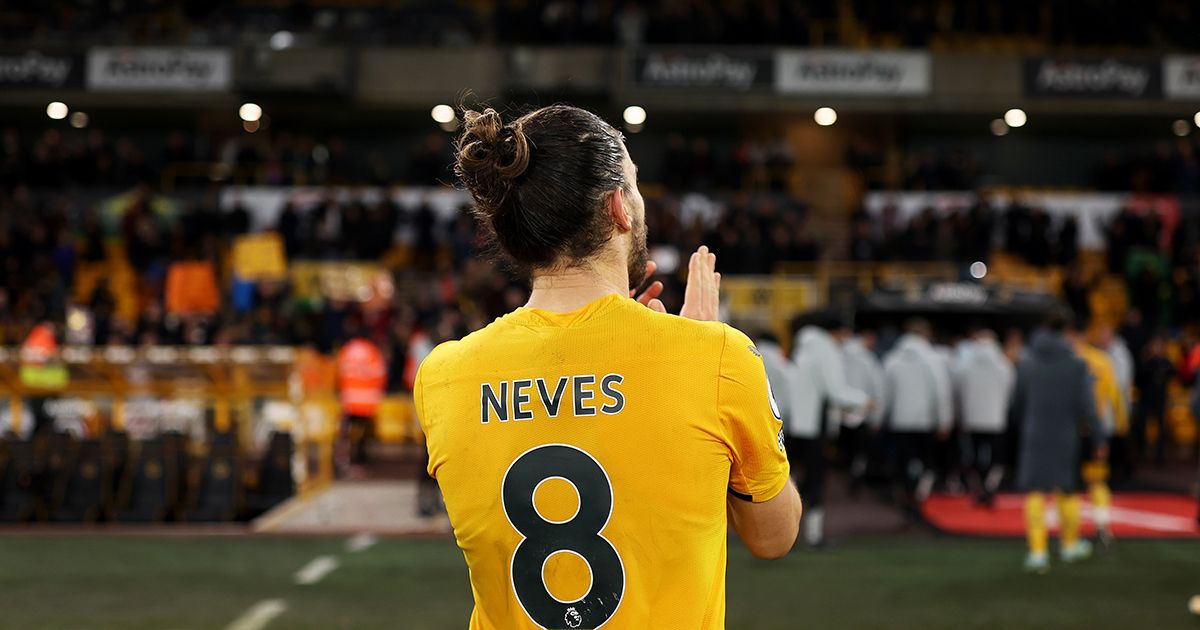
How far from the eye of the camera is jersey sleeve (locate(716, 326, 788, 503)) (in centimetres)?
176

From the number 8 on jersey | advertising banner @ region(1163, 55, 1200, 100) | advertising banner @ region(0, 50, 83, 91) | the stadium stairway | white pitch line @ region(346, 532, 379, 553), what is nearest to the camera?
the number 8 on jersey

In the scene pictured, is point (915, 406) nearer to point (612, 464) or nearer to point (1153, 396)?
point (1153, 396)

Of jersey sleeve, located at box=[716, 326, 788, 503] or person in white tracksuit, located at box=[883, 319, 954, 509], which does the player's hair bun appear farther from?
person in white tracksuit, located at box=[883, 319, 954, 509]

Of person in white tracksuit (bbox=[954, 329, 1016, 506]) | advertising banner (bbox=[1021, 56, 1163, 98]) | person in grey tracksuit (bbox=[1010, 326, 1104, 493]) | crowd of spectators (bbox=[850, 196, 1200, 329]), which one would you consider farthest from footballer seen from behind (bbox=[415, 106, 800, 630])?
advertising banner (bbox=[1021, 56, 1163, 98])

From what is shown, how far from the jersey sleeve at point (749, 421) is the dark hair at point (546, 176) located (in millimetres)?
296

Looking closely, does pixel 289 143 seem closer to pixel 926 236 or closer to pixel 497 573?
pixel 926 236

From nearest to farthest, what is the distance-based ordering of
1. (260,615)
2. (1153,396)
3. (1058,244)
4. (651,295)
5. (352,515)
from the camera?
(651,295) < (260,615) < (352,515) < (1153,396) < (1058,244)

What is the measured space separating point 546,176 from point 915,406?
11832 mm

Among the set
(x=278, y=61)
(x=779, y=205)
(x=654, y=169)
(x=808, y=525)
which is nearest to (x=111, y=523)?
(x=808, y=525)

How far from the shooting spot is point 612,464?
1.75m

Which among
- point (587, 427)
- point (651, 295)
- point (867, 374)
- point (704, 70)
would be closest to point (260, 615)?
point (651, 295)

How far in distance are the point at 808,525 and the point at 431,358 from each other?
9234 millimetres

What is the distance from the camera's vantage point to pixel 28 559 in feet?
32.0

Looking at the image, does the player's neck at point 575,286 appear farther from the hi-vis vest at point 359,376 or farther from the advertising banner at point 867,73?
the advertising banner at point 867,73
